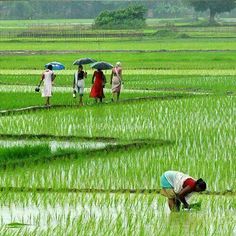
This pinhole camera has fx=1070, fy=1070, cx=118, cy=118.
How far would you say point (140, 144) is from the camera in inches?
489

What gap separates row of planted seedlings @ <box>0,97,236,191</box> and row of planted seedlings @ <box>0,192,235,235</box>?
0.58 meters

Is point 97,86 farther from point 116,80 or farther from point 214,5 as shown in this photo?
point 214,5

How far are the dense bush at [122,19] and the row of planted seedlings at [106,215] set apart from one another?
169ft

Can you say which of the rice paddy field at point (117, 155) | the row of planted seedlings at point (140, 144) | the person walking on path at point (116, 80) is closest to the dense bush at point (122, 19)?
the rice paddy field at point (117, 155)

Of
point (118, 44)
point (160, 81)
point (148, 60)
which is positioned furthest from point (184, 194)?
point (118, 44)

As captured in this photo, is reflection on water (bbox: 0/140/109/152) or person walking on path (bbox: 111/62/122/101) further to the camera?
person walking on path (bbox: 111/62/122/101)

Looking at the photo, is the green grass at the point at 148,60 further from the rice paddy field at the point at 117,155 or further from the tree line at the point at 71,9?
the tree line at the point at 71,9

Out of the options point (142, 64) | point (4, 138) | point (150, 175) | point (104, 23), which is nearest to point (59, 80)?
point (142, 64)

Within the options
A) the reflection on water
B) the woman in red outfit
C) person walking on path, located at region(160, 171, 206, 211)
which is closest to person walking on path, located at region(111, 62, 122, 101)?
the woman in red outfit

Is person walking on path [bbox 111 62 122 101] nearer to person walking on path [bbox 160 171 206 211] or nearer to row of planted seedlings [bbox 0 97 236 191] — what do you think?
row of planted seedlings [bbox 0 97 236 191]

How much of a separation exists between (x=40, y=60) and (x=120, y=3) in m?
62.3

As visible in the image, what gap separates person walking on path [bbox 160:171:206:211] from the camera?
27.3ft

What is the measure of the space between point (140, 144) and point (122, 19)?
48.8 meters

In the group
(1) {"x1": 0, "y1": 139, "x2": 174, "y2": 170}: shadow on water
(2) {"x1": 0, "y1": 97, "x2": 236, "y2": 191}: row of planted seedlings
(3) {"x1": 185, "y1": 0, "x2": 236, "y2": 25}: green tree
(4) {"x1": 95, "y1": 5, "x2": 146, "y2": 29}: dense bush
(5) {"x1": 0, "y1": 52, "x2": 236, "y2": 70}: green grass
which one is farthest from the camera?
(3) {"x1": 185, "y1": 0, "x2": 236, "y2": 25}: green tree
